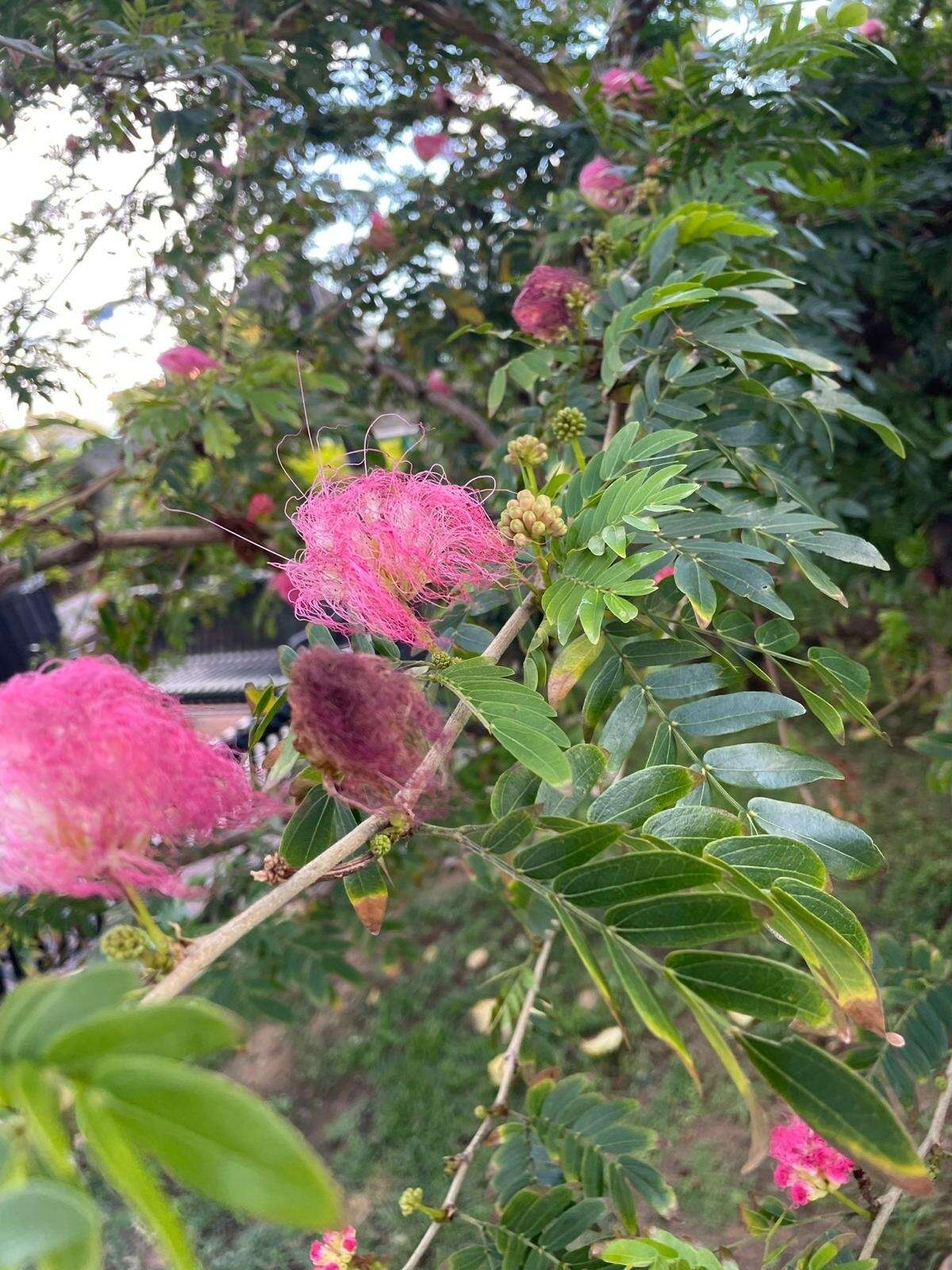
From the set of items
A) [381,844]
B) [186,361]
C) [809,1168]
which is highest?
[186,361]

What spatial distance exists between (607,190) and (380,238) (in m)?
0.84

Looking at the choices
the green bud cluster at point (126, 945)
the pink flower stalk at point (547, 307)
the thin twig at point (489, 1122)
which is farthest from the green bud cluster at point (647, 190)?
the green bud cluster at point (126, 945)

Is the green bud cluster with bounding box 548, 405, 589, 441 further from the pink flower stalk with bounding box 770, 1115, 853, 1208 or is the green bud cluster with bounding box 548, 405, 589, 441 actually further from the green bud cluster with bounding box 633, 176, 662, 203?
the pink flower stalk with bounding box 770, 1115, 853, 1208

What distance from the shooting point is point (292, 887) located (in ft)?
1.54

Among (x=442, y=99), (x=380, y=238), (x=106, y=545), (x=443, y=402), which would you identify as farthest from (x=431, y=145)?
(x=106, y=545)

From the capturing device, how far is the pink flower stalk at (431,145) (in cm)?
213

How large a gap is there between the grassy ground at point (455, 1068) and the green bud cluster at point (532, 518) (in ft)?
3.49

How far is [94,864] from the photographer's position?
0.50 m

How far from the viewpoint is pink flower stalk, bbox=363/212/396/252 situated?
205 cm

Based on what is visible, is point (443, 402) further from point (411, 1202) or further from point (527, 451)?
point (411, 1202)

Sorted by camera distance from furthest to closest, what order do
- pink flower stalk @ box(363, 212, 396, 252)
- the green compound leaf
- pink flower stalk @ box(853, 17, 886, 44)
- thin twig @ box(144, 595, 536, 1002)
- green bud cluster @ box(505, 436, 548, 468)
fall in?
pink flower stalk @ box(363, 212, 396, 252) → pink flower stalk @ box(853, 17, 886, 44) → green bud cluster @ box(505, 436, 548, 468) → the green compound leaf → thin twig @ box(144, 595, 536, 1002)

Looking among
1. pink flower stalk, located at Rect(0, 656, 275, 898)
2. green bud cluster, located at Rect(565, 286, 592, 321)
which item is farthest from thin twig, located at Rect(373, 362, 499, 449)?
pink flower stalk, located at Rect(0, 656, 275, 898)

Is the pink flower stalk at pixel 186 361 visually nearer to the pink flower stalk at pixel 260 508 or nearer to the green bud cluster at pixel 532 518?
the pink flower stalk at pixel 260 508

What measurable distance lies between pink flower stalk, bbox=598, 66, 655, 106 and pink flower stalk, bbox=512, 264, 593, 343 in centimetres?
60
